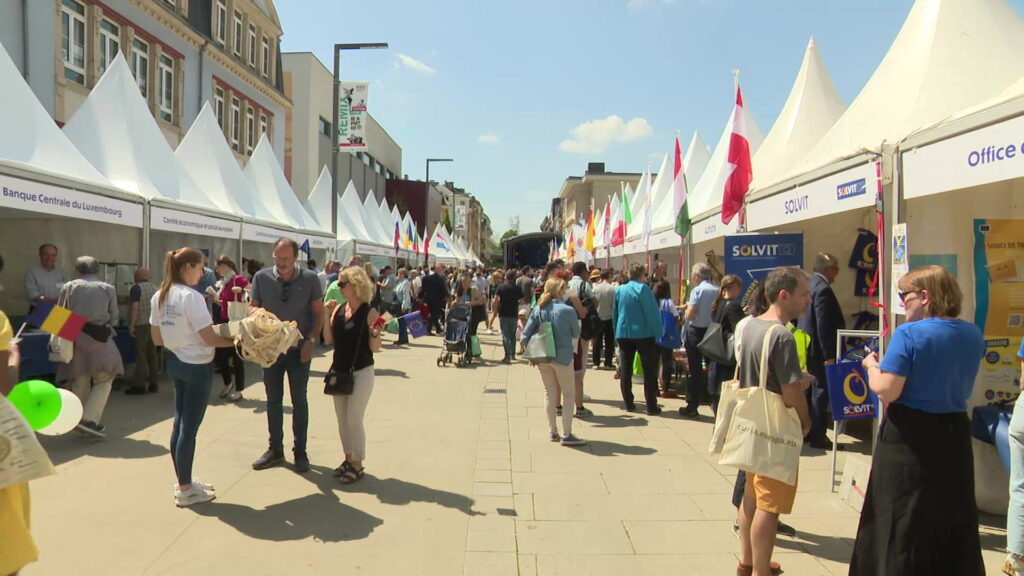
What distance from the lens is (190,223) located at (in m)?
9.81

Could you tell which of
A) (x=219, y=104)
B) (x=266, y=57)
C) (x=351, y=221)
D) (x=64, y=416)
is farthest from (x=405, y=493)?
(x=266, y=57)

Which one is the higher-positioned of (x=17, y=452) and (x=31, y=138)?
(x=31, y=138)

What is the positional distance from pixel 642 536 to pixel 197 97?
74.0ft

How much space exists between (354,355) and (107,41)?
16903 mm

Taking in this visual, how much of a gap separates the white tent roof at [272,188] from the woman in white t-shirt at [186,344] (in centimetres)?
1070

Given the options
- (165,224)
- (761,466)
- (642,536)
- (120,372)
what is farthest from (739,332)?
(165,224)

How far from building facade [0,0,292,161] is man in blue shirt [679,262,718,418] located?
12.5 m

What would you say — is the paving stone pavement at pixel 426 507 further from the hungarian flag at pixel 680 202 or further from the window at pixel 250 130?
the window at pixel 250 130

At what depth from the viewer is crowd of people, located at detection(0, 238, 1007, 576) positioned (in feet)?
9.23

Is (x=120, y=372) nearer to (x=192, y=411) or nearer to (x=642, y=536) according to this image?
(x=192, y=411)

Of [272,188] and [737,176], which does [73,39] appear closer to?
[272,188]

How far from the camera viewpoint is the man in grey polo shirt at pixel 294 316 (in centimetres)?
525

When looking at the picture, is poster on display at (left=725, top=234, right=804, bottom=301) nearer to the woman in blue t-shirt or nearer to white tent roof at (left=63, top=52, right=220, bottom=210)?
the woman in blue t-shirt

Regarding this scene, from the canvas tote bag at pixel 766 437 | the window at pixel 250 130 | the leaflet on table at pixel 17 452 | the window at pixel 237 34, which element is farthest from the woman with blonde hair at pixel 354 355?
the window at pixel 250 130
